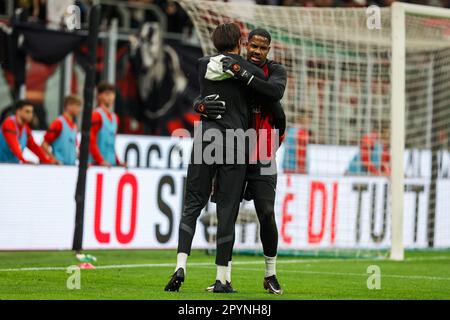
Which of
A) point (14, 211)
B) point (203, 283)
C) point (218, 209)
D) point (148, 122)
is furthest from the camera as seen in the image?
point (148, 122)

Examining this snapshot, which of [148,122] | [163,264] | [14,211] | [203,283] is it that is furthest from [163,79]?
[203,283]

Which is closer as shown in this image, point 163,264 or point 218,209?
point 218,209

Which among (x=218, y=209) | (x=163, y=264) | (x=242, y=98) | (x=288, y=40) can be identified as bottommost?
(x=163, y=264)

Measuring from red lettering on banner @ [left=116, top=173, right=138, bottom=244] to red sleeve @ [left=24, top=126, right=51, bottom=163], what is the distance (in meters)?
1.11

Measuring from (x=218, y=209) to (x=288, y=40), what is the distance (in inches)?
285

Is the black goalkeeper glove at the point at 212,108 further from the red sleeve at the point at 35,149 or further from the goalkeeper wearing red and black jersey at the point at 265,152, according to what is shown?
the red sleeve at the point at 35,149

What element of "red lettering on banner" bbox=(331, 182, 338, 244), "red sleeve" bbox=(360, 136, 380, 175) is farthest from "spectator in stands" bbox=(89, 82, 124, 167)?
"red sleeve" bbox=(360, 136, 380, 175)

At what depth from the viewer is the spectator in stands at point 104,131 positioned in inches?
660

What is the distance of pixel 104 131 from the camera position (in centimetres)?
1706

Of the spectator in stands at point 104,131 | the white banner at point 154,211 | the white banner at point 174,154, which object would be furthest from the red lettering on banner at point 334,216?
the spectator in stands at point 104,131

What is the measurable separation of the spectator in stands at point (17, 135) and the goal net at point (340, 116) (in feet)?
9.01

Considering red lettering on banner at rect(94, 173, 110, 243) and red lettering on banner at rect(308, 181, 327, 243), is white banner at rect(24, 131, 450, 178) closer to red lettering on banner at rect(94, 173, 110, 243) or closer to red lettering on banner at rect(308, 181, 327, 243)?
red lettering on banner at rect(308, 181, 327, 243)
